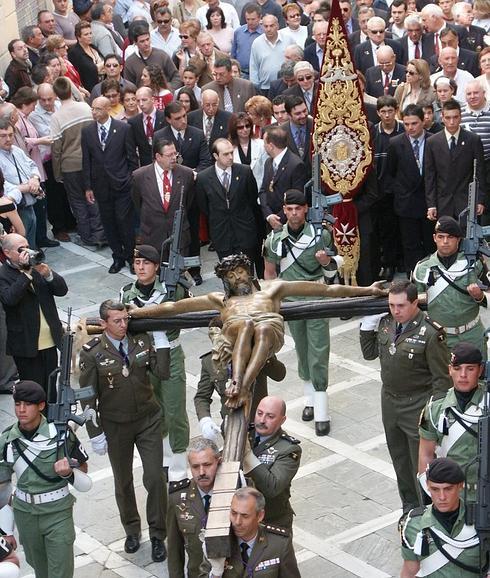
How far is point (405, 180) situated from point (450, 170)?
64 centimetres

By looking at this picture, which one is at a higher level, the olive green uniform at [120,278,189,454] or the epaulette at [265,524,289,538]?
the epaulette at [265,524,289,538]

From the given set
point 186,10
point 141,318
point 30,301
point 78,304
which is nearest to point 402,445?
point 141,318

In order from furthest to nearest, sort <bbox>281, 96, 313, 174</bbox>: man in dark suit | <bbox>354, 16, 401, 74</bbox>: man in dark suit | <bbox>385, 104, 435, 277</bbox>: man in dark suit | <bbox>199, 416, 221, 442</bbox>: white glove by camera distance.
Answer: <bbox>354, 16, 401, 74</bbox>: man in dark suit, <bbox>281, 96, 313, 174</bbox>: man in dark suit, <bbox>385, 104, 435, 277</bbox>: man in dark suit, <bbox>199, 416, 221, 442</bbox>: white glove

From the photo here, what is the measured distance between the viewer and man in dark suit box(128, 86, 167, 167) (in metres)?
18.2

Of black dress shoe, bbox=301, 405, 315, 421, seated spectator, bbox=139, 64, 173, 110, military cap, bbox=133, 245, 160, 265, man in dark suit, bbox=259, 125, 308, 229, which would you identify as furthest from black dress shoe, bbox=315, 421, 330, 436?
seated spectator, bbox=139, 64, 173, 110

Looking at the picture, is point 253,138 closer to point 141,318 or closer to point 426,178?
point 426,178

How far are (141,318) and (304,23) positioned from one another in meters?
10.9

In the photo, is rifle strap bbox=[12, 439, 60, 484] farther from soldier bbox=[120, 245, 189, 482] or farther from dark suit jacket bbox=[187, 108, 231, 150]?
dark suit jacket bbox=[187, 108, 231, 150]

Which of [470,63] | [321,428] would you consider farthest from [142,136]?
[321,428]

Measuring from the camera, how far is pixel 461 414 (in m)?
11.3

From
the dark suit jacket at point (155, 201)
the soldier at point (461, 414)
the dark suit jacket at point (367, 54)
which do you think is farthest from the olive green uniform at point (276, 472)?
the dark suit jacket at point (367, 54)

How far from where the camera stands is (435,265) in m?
13.6

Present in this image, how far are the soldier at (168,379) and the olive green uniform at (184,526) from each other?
2.42 meters

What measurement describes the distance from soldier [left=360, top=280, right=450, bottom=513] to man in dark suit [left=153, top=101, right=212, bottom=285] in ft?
18.1
